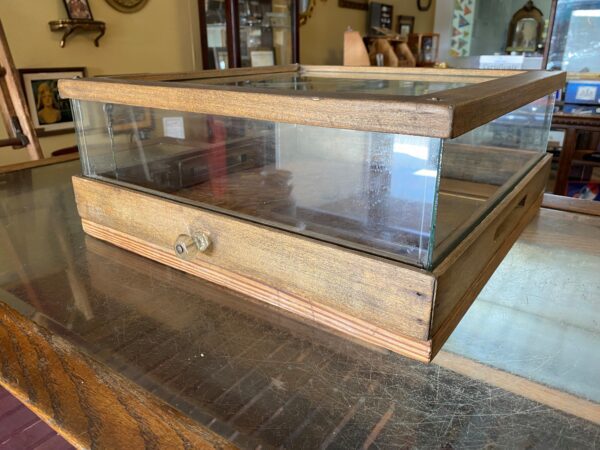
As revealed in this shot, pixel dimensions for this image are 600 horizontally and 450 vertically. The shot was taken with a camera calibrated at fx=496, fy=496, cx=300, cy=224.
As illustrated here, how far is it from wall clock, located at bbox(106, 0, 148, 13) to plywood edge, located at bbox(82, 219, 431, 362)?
2101 millimetres

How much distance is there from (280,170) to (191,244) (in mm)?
271

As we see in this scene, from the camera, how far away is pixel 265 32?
3.10 meters

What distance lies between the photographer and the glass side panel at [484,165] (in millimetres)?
504

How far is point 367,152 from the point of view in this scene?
2.38 feet

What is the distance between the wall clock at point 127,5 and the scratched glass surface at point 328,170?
2028mm

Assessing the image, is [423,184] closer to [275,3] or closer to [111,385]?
[111,385]

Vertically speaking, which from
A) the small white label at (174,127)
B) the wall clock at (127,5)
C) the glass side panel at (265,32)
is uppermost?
the wall clock at (127,5)

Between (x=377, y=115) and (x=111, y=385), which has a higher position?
A: (x=377, y=115)

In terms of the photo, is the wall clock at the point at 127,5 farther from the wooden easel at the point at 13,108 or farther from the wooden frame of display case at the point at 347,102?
the wooden frame of display case at the point at 347,102

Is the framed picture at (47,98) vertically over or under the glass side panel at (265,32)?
under

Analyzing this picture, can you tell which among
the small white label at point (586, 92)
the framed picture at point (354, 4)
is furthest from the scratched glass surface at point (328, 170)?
the framed picture at point (354, 4)

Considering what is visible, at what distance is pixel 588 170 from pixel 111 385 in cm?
313

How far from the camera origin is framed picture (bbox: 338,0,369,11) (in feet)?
13.3

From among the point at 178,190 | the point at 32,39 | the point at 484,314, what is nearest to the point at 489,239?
the point at 484,314
